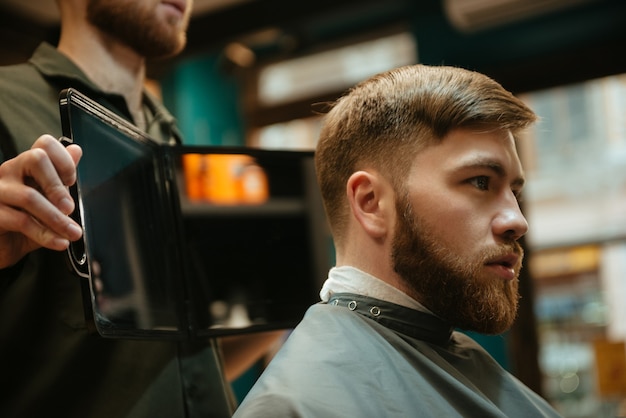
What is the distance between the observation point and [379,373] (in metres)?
1.26

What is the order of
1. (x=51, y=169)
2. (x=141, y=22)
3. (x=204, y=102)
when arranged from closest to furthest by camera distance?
1. (x=51, y=169)
2. (x=141, y=22)
3. (x=204, y=102)

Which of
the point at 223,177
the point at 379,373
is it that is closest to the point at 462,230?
the point at 379,373

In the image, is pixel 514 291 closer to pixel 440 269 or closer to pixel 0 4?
pixel 440 269

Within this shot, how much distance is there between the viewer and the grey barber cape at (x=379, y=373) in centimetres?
115

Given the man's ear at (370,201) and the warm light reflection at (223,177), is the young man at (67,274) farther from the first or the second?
the man's ear at (370,201)

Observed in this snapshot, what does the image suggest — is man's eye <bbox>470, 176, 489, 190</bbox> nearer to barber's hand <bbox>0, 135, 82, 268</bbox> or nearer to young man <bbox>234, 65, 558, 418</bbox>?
young man <bbox>234, 65, 558, 418</bbox>

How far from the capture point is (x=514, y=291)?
1.48 m

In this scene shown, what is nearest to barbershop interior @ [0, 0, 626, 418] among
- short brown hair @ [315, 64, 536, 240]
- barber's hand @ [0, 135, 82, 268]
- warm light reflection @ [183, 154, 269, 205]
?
warm light reflection @ [183, 154, 269, 205]

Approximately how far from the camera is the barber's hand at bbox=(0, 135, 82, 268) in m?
1.05

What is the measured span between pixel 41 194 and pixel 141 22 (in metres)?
0.80

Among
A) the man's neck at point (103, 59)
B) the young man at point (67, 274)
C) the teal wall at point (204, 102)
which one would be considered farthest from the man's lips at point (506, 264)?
the teal wall at point (204, 102)

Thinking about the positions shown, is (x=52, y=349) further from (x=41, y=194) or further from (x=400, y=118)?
(x=400, y=118)

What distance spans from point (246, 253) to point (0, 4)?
3.47 m

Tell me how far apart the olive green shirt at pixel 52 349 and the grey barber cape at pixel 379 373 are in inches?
15.2
